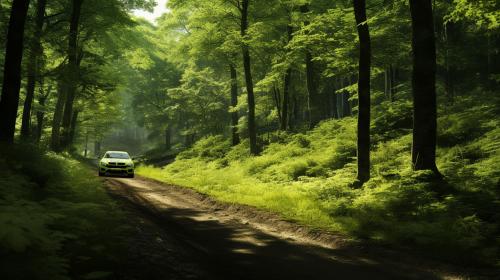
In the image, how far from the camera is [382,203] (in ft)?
34.7

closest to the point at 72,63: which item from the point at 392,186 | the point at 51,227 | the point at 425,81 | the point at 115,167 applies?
the point at 115,167

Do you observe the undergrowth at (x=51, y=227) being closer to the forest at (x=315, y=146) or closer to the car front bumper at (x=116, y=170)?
the forest at (x=315, y=146)

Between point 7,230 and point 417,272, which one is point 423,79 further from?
point 7,230

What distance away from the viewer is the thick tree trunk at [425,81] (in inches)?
437

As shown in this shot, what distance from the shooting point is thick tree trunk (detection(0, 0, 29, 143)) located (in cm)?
1223

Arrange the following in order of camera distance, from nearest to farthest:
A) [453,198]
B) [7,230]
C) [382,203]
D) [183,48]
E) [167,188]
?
[7,230] < [453,198] < [382,203] < [167,188] < [183,48]

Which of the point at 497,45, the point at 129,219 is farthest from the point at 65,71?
the point at 497,45

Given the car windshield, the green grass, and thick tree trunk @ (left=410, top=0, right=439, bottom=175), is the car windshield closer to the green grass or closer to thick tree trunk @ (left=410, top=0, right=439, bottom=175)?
the green grass

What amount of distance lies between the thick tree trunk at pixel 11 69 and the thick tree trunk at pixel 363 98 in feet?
33.8

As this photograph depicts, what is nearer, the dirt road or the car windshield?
the dirt road

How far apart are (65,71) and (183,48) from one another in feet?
47.1

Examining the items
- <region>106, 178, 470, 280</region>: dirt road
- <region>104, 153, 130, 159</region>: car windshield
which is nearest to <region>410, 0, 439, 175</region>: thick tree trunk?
<region>106, 178, 470, 280</region>: dirt road

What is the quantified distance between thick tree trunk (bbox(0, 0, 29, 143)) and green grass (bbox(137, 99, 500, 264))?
7.01m

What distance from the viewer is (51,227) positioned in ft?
21.6
